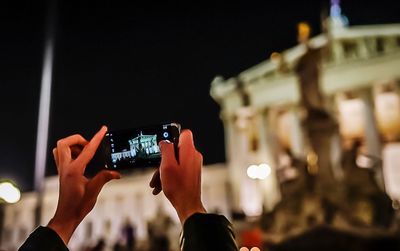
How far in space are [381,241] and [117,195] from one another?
171 feet

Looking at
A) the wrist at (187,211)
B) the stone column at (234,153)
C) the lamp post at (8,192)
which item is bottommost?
the stone column at (234,153)

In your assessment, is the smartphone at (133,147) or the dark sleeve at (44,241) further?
the smartphone at (133,147)

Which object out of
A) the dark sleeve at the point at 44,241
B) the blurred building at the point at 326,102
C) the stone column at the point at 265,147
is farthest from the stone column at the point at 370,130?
the dark sleeve at the point at 44,241

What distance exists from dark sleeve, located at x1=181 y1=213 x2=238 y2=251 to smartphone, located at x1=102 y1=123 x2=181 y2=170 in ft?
2.20

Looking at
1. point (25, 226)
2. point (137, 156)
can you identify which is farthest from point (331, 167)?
point (25, 226)

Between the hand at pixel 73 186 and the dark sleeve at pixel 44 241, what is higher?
the hand at pixel 73 186

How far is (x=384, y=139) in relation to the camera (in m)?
42.9

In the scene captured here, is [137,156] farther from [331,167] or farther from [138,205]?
[138,205]

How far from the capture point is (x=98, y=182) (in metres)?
2.10

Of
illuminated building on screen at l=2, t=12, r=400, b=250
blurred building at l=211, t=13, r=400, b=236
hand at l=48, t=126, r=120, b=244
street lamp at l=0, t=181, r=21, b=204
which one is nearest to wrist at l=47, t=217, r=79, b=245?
hand at l=48, t=126, r=120, b=244

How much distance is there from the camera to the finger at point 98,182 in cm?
207

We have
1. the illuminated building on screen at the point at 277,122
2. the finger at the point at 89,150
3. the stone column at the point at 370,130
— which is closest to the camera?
the finger at the point at 89,150

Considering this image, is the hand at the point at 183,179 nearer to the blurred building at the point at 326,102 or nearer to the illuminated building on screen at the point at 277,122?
the illuminated building on screen at the point at 277,122

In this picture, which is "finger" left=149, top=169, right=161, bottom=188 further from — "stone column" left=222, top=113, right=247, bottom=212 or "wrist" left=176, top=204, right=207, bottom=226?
"stone column" left=222, top=113, right=247, bottom=212
